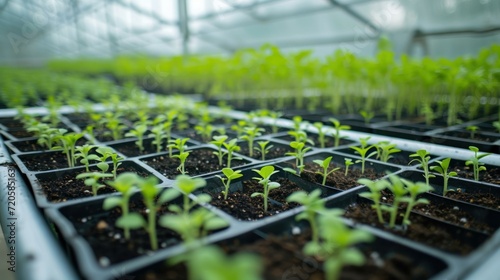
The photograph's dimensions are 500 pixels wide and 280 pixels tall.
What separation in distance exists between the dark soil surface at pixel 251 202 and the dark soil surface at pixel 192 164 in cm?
22

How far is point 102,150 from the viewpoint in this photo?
1.06m

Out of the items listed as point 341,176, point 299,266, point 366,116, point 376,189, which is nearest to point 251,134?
point 341,176

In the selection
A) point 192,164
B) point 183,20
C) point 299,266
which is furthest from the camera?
point 183,20


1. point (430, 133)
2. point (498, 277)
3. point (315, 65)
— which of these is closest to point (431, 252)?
point (498, 277)

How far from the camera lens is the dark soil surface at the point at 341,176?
1.09 metres

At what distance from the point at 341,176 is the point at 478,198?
40 centimetres

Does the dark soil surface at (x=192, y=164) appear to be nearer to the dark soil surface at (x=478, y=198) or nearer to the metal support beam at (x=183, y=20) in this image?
the dark soil surface at (x=478, y=198)

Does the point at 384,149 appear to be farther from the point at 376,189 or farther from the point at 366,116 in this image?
the point at 366,116

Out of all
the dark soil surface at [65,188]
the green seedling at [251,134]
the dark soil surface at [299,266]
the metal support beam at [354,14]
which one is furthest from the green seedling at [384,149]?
the metal support beam at [354,14]

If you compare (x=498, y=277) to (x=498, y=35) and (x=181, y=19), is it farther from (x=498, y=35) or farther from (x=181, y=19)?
(x=181, y=19)

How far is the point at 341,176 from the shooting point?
118cm

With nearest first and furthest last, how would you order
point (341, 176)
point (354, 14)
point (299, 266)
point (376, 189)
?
1. point (299, 266)
2. point (376, 189)
3. point (341, 176)
4. point (354, 14)

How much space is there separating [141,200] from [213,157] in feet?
1.71

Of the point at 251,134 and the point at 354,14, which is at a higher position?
the point at 354,14
